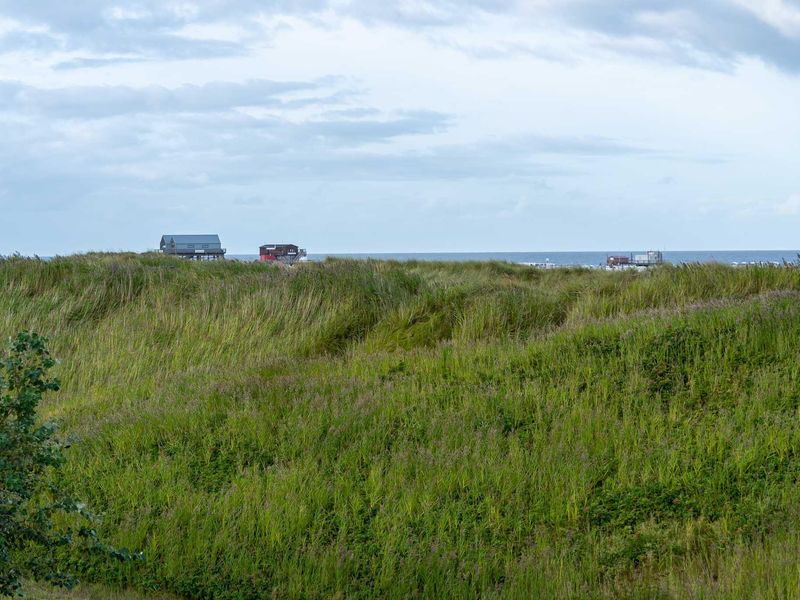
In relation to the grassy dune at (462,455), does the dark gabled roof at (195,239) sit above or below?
above

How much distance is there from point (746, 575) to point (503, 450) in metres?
2.79

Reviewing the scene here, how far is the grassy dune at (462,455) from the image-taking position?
21.4ft

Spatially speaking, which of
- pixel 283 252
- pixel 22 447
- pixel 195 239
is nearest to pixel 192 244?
pixel 195 239

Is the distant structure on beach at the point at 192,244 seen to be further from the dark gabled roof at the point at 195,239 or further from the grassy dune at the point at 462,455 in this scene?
the grassy dune at the point at 462,455

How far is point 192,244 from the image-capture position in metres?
50.4

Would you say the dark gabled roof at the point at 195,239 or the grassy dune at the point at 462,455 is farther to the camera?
the dark gabled roof at the point at 195,239

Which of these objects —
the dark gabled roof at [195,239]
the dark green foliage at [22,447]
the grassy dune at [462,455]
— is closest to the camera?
the dark green foliage at [22,447]

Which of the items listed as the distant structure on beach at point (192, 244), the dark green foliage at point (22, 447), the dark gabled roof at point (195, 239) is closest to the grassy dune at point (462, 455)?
the dark green foliage at point (22, 447)

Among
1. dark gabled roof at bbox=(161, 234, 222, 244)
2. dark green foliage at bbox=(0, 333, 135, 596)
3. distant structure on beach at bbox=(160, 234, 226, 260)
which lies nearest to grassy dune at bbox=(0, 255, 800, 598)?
dark green foliage at bbox=(0, 333, 135, 596)

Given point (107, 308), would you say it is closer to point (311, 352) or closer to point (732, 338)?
point (311, 352)

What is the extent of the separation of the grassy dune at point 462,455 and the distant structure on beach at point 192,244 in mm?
34240

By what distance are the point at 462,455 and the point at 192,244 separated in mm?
44609

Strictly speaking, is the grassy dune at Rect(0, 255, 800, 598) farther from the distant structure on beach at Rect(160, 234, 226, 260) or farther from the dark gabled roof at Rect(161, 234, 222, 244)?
the dark gabled roof at Rect(161, 234, 222, 244)

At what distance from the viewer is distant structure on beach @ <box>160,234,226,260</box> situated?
4749 centimetres
